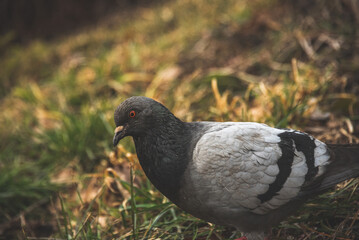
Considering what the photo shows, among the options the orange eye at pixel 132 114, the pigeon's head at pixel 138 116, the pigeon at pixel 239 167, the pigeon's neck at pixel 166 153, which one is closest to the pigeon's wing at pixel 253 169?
the pigeon at pixel 239 167

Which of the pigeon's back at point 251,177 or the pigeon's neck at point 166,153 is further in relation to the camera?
the pigeon's neck at point 166,153

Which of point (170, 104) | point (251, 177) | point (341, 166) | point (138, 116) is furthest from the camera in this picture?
point (170, 104)

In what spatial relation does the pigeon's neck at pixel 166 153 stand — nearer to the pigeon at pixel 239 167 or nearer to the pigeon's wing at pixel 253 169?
the pigeon at pixel 239 167

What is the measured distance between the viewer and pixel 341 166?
6.88ft

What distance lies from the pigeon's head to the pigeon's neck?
0.13 feet

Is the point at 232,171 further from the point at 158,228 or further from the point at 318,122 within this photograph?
the point at 318,122

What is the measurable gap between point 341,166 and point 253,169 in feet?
1.93

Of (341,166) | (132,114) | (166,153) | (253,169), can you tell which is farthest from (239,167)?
(132,114)

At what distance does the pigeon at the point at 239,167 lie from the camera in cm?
199

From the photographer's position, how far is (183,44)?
5.88 metres

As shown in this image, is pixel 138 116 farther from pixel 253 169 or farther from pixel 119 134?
pixel 253 169

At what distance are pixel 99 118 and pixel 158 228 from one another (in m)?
1.85

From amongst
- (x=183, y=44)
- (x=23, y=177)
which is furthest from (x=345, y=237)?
(x=183, y=44)

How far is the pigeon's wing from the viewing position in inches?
77.9
